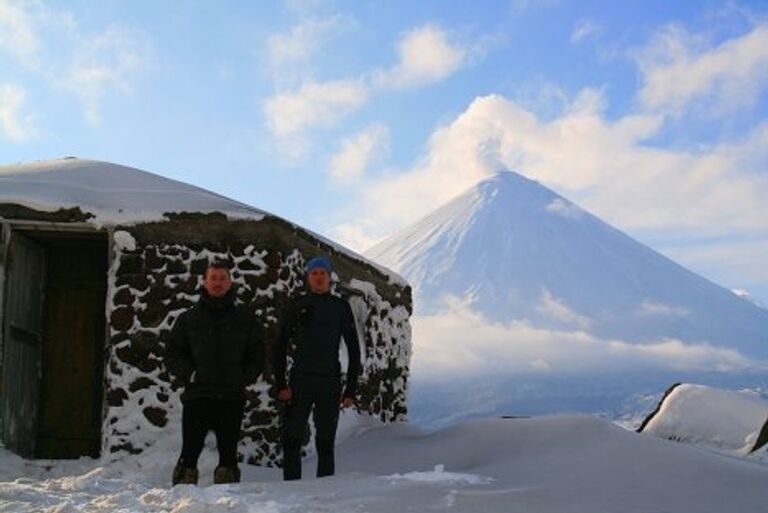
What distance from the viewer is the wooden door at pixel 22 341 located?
6324mm

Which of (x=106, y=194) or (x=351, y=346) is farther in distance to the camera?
(x=106, y=194)

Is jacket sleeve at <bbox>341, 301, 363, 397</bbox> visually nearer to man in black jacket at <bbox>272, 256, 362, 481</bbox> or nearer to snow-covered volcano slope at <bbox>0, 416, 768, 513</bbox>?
man in black jacket at <bbox>272, 256, 362, 481</bbox>

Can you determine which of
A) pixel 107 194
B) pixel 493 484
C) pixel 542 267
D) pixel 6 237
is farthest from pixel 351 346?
pixel 542 267

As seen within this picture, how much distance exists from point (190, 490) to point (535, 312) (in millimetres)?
106365

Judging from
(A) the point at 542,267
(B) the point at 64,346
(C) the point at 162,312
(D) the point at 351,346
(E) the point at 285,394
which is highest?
(A) the point at 542,267

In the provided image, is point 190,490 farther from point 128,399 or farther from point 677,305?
point 677,305

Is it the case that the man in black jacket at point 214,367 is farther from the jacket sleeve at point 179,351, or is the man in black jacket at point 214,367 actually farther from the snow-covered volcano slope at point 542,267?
the snow-covered volcano slope at point 542,267

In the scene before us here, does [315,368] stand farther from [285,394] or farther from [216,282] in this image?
[216,282]

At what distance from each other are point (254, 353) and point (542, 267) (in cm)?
10358

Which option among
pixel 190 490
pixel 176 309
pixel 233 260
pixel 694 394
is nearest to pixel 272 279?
pixel 233 260

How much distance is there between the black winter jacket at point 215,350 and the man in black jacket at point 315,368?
9.0 inches

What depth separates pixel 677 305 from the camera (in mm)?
116000

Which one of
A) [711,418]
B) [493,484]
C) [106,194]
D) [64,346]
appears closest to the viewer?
[493,484]

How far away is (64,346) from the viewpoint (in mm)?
7133
